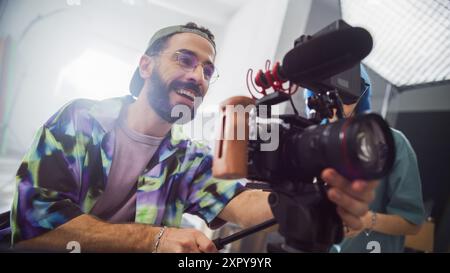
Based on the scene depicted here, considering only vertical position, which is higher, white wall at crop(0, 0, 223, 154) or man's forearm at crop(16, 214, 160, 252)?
white wall at crop(0, 0, 223, 154)

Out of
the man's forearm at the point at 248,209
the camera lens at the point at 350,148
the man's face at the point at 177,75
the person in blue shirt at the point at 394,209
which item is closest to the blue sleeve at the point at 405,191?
the person in blue shirt at the point at 394,209

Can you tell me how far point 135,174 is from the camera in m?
0.78

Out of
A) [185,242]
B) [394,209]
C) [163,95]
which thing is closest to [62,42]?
[163,95]

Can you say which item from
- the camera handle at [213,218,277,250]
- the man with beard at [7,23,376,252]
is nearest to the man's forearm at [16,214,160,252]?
the man with beard at [7,23,376,252]

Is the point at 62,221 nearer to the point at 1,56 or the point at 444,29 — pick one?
the point at 1,56

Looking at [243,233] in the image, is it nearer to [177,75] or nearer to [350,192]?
[350,192]

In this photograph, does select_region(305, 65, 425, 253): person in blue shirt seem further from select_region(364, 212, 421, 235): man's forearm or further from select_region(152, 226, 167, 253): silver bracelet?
select_region(152, 226, 167, 253): silver bracelet

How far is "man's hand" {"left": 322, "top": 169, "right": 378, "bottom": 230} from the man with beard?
0.32 meters

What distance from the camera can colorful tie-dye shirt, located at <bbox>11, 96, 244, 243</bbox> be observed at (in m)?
0.65

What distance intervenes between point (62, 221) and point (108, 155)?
0.21 meters

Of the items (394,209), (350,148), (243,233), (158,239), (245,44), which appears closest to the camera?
(350,148)

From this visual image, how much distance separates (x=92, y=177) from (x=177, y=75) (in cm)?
41

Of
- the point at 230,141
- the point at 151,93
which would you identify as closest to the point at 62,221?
the point at 151,93

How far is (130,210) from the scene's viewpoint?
76 cm
